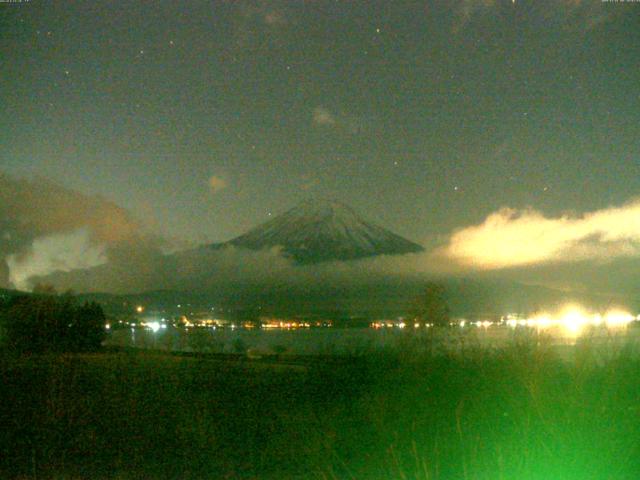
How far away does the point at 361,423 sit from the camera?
12.5m

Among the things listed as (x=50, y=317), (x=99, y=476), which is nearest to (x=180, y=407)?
(x=99, y=476)

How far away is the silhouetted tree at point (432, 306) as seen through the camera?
90.7ft

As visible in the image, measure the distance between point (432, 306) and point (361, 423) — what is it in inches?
684

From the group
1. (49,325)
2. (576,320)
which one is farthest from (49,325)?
(576,320)

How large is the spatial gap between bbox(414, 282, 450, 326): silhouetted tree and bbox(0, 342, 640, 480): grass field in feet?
34.0

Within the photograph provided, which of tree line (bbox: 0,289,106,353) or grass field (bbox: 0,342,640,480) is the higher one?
tree line (bbox: 0,289,106,353)

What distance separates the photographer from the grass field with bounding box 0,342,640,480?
919cm

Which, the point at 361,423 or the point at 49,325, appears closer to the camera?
the point at 361,423

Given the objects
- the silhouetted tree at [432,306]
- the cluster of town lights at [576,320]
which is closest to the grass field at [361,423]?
the cluster of town lights at [576,320]

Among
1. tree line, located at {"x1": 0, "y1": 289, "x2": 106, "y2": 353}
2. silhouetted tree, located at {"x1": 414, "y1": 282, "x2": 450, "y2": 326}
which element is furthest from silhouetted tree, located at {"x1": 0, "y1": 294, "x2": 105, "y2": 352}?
silhouetted tree, located at {"x1": 414, "y1": 282, "x2": 450, "y2": 326}

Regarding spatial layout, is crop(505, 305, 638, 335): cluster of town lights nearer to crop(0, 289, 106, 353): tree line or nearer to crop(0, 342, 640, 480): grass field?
crop(0, 342, 640, 480): grass field

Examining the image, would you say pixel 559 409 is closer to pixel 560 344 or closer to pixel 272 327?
pixel 560 344

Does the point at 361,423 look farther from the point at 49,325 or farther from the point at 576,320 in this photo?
the point at 49,325

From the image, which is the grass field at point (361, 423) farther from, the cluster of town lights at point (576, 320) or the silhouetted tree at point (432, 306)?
the silhouetted tree at point (432, 306)
